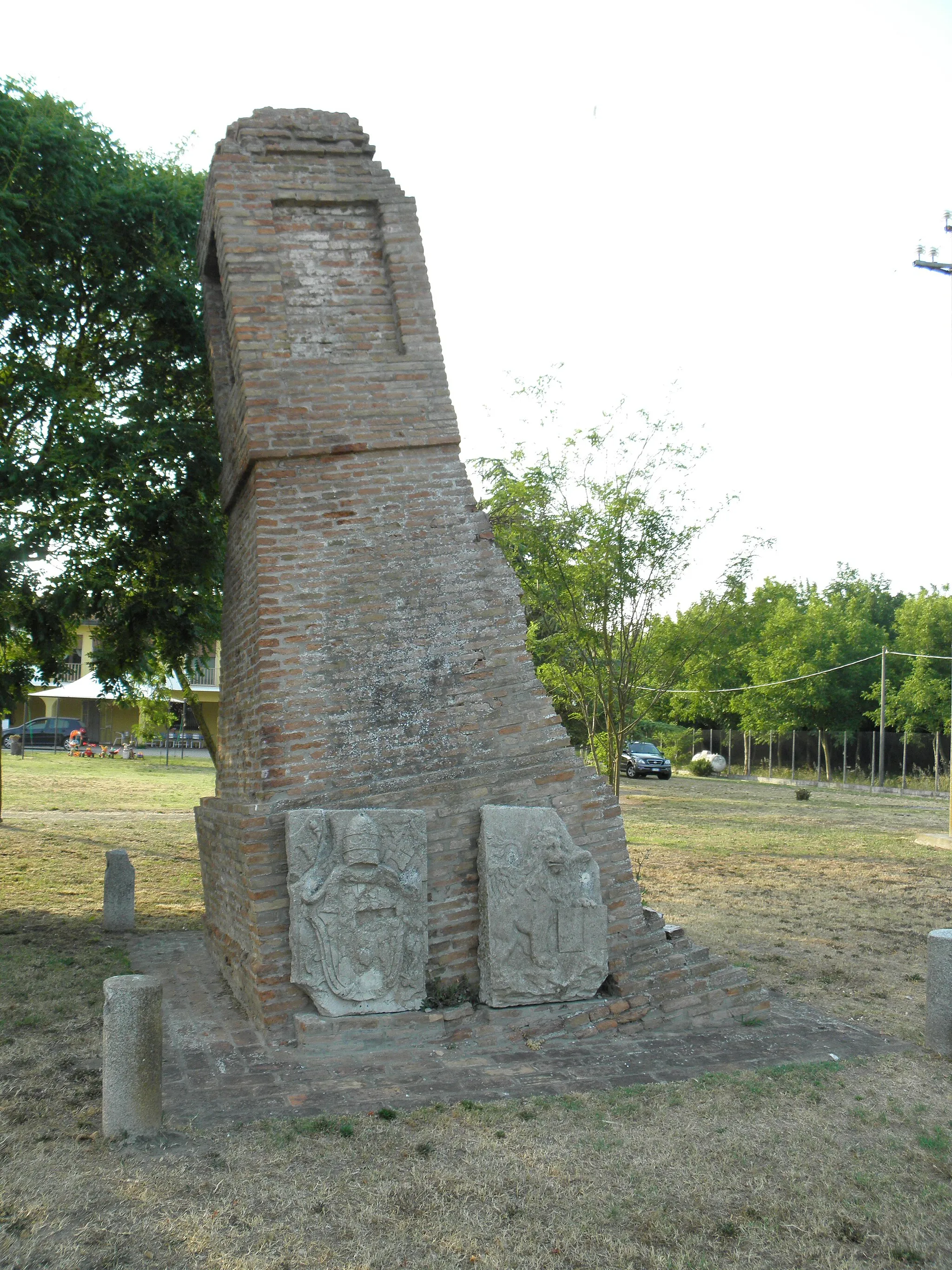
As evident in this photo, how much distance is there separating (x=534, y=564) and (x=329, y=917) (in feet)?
29.6

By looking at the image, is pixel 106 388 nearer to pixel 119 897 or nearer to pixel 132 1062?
pixel 119 897

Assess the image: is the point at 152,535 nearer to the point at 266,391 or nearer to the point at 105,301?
the point at 105,301

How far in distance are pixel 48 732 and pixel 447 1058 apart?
1683 inches

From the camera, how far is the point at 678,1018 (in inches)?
245

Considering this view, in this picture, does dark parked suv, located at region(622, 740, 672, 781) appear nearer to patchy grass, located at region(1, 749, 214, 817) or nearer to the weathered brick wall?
patchy grass, located at region(1, 749, 214, 817)

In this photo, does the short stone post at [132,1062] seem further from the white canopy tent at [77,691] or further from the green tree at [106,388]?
the white canopy tent at [77,691]

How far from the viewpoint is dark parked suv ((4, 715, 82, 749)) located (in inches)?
1690

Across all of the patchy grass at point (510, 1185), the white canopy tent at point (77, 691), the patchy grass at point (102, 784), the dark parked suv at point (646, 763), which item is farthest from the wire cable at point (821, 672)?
the patchy grass at point (510, 1185)

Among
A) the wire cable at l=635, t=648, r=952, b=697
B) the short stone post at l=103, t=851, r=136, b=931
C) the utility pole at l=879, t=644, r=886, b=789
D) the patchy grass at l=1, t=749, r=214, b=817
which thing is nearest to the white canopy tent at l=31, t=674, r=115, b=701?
the patchy grass at l=1, t=749, r=214, b=817

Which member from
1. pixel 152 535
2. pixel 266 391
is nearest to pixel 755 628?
pixel 152 535

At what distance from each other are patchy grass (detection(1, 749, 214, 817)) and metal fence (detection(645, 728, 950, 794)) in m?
20.6

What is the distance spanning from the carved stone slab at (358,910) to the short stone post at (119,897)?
4.26 metres

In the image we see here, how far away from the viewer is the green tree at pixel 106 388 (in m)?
8.73

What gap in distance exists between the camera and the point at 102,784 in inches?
1056
